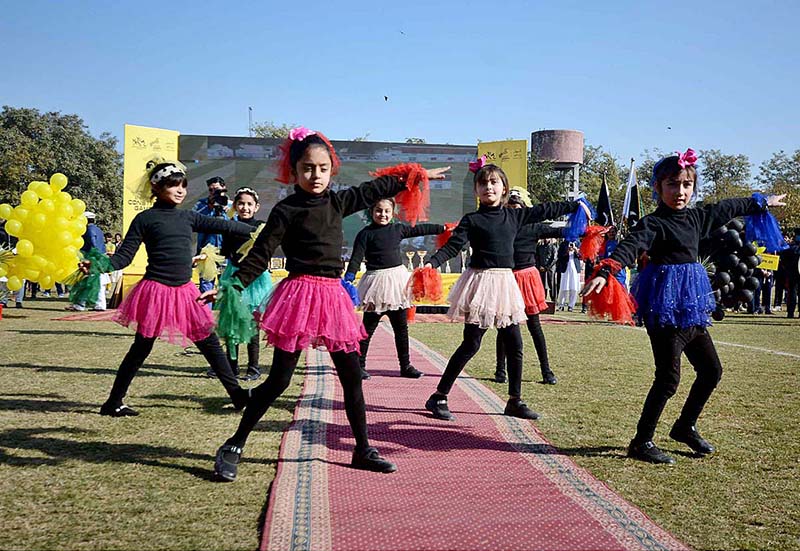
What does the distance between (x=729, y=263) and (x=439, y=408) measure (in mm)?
9352

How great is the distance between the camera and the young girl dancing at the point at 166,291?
17.5 feet

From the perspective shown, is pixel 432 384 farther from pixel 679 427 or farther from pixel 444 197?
pixel 444 197

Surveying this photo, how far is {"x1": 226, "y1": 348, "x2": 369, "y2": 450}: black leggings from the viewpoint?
13.2 ft

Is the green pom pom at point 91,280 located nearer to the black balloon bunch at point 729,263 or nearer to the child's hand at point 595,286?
the child's hand at point 595,286

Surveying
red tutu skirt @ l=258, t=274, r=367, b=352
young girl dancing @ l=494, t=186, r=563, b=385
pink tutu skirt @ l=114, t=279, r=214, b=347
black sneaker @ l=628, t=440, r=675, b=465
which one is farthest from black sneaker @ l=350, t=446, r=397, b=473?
young girl dancing @ l=494, t=186, r=563, b=385

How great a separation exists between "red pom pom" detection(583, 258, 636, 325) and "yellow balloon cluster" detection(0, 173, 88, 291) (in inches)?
240

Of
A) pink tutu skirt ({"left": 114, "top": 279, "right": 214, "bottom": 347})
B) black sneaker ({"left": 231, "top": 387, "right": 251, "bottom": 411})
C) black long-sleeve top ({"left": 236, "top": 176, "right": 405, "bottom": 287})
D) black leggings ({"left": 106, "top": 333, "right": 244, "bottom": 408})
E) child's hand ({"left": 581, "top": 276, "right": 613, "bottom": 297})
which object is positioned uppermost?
black long-sleeve top ({"left": 236, "top": 176, "right": 405, "bottom": 287})

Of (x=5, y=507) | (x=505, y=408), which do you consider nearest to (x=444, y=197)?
(x=505, y=408)

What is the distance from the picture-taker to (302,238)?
13.5ft

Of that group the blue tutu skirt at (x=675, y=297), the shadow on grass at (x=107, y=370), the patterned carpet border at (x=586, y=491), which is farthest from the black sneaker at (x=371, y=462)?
the shadow on grass at (x=107, y=370)

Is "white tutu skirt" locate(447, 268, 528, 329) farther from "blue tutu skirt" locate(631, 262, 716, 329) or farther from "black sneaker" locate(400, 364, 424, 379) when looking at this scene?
"black sneaker" locate(400, 364, 424, 379)

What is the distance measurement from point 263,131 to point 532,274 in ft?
210

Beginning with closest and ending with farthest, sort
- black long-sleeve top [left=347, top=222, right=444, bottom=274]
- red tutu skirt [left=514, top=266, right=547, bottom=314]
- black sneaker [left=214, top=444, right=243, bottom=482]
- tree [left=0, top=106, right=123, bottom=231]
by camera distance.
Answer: black sneaker [left=214, top=444, right=243, bottom=482] < red tutu skirt [left=514, top=266, right=547, bottom=314] < black long-sleeve top [left=347, top=222, right=444, bottom=274] < tree [left=0, top=106, right=123, bottom=231]

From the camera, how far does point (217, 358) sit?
5.37 m
